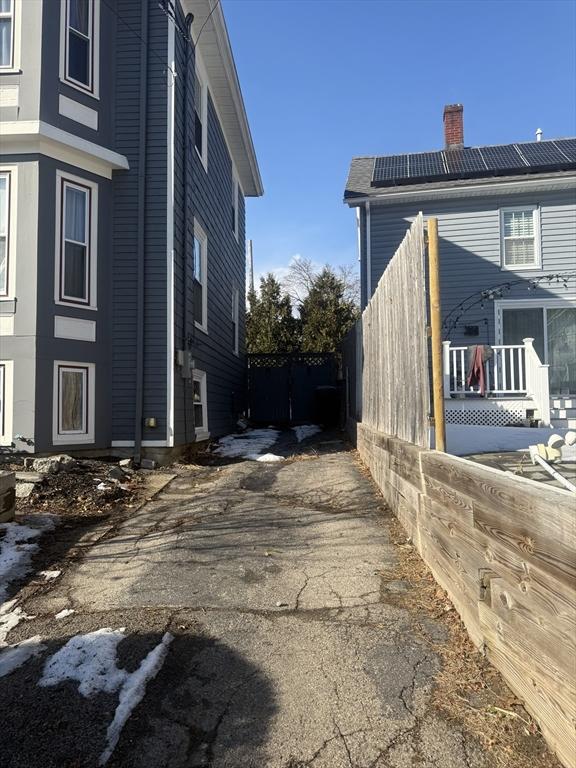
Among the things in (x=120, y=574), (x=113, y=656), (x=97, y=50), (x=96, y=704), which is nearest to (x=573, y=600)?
(x=96, y=704)

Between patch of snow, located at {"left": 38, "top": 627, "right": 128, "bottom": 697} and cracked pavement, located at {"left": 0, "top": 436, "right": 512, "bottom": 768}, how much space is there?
2.3 inches

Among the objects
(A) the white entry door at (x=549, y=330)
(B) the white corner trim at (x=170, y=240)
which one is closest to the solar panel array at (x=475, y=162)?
(A) the white entry door at (x=549, y=330)

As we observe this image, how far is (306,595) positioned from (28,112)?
733 centimetres

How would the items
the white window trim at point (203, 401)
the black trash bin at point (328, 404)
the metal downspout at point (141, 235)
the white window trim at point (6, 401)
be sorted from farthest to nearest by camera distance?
the black trash bin at point (328, 404) < the white window trim at point (203, 401) < the metal downspout at point (141, 235) < the white window trim at point (6, 401)

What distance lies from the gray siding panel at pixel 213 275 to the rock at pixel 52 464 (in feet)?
6.04

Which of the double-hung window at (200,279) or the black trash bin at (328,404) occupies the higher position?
the double-hung window at (200,279)

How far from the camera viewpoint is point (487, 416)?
830 cm

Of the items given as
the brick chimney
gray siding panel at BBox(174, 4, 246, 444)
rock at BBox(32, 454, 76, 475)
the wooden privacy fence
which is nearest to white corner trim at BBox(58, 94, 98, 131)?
gray siding panel at BBox(174, 4, 246, 444)

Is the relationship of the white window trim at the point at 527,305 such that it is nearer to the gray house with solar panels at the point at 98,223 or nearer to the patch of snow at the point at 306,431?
the patch of snow at the point at 306,431

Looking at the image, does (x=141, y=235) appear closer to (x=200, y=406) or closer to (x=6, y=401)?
(x=6, y=401)

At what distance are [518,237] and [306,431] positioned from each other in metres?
6.42

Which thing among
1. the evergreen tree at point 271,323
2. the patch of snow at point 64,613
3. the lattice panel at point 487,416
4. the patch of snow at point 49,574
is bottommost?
the patch of snow at point 64,613

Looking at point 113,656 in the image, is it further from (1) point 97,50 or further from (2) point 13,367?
(1) point 97,50

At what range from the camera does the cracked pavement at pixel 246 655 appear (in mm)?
2168
